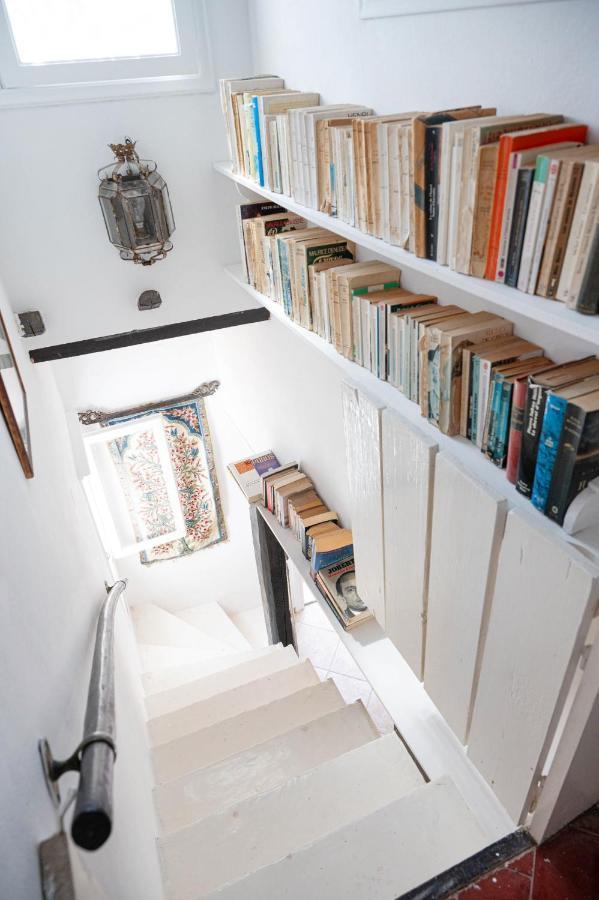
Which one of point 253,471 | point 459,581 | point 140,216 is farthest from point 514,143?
point 253,471

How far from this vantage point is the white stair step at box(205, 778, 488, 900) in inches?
65.9

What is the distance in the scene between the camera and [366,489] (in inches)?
81.6

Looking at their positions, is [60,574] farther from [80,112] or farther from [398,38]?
[80,112]

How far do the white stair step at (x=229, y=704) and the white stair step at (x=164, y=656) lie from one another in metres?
1.56

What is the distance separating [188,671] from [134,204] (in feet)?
11.3

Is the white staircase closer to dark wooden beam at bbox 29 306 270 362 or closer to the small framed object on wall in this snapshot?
the small framed object on wall

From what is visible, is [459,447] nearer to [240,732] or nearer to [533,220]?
[533,220]

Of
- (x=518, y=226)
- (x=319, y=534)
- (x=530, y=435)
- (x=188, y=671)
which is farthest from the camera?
(x=188, y=671)

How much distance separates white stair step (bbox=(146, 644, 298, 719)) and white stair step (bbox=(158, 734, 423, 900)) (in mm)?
1306

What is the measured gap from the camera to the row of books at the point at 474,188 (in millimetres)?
1035

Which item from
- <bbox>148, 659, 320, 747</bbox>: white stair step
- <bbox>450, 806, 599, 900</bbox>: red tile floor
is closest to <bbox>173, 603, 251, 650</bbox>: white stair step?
<bbox>148, 659, 320, 747</bbox>: white stair step

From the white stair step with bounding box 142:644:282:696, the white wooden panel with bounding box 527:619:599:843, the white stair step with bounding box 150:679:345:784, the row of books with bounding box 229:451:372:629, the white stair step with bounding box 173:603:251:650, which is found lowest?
the white stair step with bounding box 173:603:251:650

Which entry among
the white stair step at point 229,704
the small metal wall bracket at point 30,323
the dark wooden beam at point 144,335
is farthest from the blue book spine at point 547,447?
the small metal wall bracket at point 30,323

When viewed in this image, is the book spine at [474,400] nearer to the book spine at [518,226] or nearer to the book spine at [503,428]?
the book spine at [503,428]
